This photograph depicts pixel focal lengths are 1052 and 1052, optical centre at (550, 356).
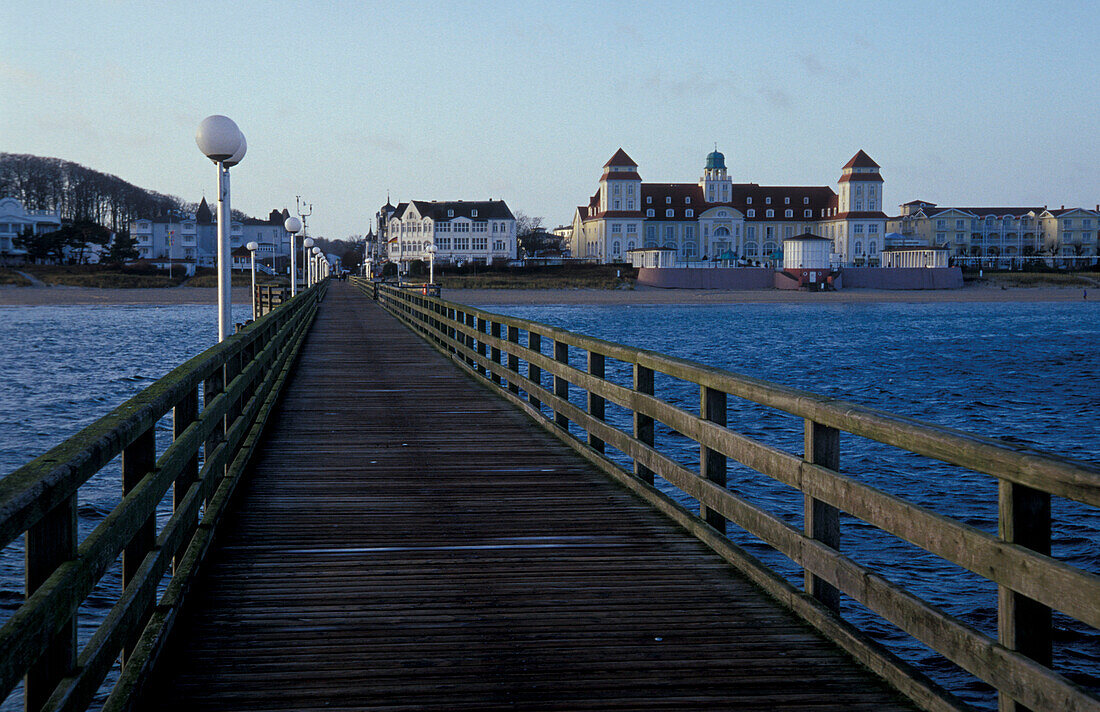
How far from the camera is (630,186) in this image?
129000 millimetres

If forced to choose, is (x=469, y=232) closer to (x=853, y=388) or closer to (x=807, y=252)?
(x=807, y=252)

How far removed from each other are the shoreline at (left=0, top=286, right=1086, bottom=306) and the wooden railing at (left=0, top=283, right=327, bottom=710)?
71027 millimetres

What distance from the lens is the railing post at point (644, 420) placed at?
7020 millimetres

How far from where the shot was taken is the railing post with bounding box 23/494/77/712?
2.76 metres

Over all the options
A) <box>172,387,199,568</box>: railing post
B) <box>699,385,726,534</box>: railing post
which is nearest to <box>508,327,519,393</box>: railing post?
<box>699,385,726,534</box>: railing post

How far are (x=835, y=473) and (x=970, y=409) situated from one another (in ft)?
75.1

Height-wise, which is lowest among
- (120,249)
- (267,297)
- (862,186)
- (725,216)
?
(267,297)

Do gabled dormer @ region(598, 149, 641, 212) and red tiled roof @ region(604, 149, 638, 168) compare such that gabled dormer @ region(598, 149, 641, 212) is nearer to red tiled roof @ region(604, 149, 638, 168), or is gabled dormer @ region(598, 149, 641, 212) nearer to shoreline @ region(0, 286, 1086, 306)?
red tiled roof @ region(604, 149, 638, 168)

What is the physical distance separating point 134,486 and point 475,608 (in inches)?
63.4

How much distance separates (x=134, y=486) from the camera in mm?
3988

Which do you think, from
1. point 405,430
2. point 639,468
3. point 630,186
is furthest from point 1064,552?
point 630,186

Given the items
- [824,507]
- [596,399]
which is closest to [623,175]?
[596,399]

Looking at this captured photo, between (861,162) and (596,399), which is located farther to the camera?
(861,162)

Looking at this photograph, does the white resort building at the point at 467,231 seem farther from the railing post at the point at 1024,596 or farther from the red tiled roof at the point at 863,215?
the railing post at the point at 1024,596
